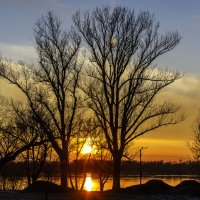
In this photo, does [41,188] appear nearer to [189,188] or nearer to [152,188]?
[152,188]

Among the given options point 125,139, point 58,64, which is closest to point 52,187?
point 125,139

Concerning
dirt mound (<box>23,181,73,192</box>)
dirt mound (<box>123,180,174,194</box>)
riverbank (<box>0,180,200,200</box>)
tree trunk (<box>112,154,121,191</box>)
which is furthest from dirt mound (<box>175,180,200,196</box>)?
dirt mound (<box>23,181,73,192</box>)

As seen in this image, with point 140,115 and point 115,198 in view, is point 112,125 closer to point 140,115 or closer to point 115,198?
point 140,115

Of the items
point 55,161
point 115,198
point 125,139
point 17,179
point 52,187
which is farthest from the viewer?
point 17,179

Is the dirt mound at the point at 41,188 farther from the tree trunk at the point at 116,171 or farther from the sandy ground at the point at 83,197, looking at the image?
the tree trunk at the point at 116,171

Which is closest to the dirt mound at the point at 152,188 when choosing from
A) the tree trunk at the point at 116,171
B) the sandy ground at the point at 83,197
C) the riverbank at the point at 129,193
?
the riverbank at the point at 129,193

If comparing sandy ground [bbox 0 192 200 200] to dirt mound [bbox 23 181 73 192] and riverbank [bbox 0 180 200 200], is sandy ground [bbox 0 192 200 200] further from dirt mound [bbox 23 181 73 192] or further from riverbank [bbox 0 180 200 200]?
dirt mound [bbox 23 181 73 192]

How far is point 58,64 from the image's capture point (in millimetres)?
37562

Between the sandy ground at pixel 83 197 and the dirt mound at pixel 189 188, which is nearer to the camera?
the sandy ground at pixel 83 197

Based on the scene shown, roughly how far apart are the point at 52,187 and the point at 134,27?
15.1m

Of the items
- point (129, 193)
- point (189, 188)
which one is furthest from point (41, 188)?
point (189, 188)

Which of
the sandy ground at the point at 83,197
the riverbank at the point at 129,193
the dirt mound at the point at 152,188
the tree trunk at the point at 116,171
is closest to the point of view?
the sandy ground at the point at 83,197

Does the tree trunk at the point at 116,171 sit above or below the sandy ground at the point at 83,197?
above

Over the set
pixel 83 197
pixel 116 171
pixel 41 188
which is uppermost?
pixel 116 171
